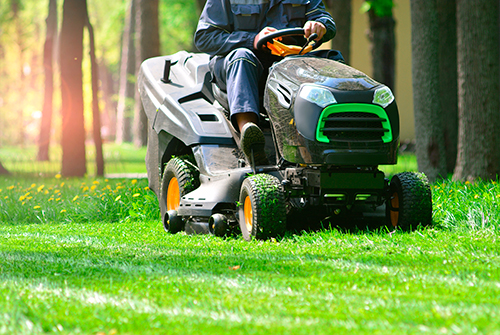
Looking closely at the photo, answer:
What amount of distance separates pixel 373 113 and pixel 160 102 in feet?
7.14

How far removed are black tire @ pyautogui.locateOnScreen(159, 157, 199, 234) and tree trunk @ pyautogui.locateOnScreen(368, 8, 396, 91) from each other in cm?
1020

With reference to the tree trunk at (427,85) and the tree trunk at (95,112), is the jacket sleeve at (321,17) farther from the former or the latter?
the tree trunk at (95,112)

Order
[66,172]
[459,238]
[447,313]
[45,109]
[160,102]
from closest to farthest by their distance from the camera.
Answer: [447,313] < [459,238] < [160,102] < [66,172] < [45,109]

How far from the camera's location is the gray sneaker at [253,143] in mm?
4211

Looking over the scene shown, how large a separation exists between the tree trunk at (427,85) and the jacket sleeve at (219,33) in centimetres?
317

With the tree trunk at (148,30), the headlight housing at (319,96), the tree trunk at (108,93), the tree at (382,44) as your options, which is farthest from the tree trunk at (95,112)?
the tree trunk at (108,93)

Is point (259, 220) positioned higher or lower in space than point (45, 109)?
higher

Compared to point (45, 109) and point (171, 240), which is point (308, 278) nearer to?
point (171, 240)

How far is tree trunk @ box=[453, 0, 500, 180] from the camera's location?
6.96 m

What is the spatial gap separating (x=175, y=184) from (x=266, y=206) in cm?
144

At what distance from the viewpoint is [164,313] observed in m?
2.36

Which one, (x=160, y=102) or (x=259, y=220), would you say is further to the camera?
(x=160, y=102)

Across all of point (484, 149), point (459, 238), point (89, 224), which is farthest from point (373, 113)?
point (484, 149)

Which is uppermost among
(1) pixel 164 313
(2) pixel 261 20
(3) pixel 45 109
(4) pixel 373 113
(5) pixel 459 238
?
(2) pixel 261 20
